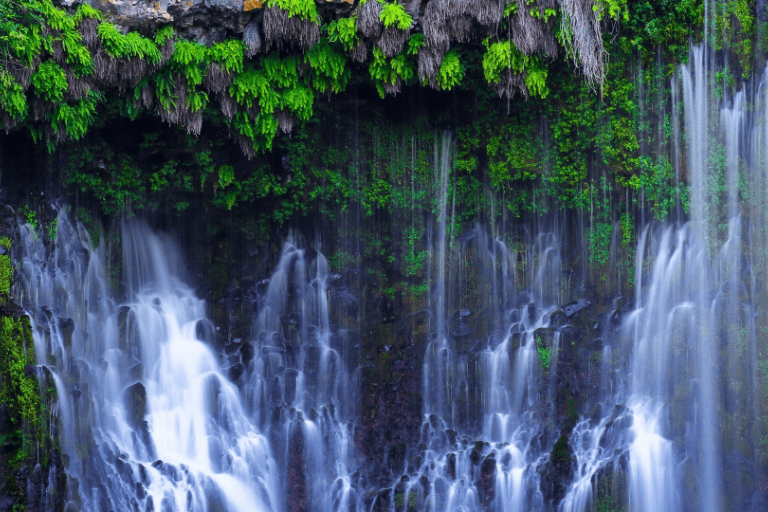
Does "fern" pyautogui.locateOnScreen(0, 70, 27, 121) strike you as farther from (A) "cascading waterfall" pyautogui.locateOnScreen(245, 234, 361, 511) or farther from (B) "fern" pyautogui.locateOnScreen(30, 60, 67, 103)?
(A) "cascading waterfall" pyautogui.locateOnScreen(245, 234, 361, 511)

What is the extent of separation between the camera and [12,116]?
8.37 meters

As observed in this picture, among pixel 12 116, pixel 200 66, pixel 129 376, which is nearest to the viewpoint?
pixel 12 116

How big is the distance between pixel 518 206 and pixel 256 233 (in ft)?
14.3

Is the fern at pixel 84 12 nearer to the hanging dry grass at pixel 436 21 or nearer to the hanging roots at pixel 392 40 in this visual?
the hanging roots at pixel 392 40

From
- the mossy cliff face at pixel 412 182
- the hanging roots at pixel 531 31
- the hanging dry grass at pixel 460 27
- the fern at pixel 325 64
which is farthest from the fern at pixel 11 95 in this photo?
the hanging roots at pixel 531 31

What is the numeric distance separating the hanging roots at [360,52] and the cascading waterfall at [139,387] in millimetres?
4527

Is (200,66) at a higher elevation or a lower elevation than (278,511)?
higher

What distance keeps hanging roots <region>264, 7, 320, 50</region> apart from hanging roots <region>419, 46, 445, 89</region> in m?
1.37

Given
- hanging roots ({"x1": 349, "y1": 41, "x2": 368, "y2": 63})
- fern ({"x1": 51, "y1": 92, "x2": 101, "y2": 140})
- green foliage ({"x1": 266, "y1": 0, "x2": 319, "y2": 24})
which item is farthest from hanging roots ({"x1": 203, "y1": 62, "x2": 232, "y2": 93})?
hanging roots ({"x1": 349, "y1": 41, "x2": 368, "y2": 63})

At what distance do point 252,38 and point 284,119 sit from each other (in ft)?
3.77

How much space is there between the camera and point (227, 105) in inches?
368

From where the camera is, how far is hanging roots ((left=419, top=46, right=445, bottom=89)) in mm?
9266

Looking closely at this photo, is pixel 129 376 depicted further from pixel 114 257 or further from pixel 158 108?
pixel 158 108

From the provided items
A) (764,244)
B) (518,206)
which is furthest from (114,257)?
(764,244)
